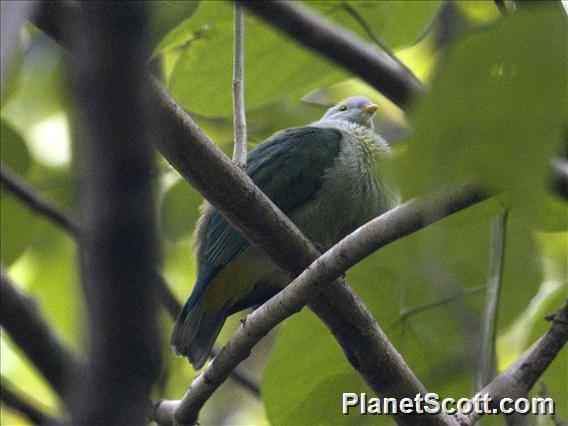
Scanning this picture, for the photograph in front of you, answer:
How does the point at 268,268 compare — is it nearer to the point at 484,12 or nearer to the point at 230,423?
the point at 484,12

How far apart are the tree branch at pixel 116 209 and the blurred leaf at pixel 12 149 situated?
2.54m

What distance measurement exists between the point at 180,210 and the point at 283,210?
401mm

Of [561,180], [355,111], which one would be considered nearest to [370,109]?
[355,111]

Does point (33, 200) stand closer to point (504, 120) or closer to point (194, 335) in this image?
point (194, 335)

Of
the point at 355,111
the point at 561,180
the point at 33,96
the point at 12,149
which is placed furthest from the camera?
the point at 355,111

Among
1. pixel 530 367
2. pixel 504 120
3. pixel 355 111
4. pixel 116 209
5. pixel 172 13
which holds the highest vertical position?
pixel 116 209

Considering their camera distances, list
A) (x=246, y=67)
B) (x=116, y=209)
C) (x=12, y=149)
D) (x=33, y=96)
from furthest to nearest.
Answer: (x=33, y=96), (x=12, y=149), (x=246, y=67), (x=116, y=209)

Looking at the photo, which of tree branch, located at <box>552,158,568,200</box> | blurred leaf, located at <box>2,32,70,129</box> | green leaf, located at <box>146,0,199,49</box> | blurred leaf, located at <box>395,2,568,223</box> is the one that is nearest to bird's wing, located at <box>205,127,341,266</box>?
blurred leaf, located at <box>2,32,70,129</box>

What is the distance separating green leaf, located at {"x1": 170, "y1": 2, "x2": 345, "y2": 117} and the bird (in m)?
0.52

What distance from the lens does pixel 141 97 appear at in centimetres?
69

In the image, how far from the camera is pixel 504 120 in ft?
2.60

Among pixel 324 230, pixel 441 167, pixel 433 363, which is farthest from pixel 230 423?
pixel 441 167

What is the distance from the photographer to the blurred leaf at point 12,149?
3146 mm

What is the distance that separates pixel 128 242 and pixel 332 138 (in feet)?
10.7
